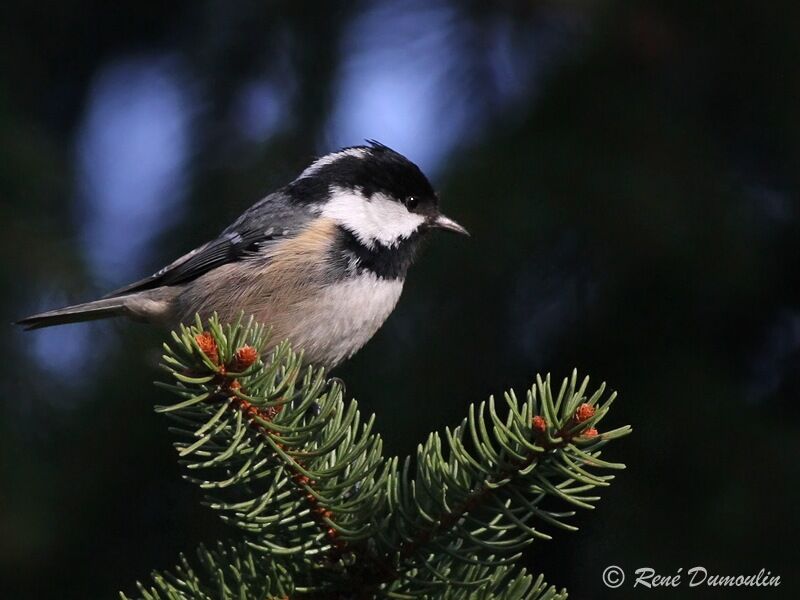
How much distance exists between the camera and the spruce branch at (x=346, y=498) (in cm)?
162

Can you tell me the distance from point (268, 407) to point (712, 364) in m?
1.47

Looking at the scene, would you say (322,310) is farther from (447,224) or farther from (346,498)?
(346,498)

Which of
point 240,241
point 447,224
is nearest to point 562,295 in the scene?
point 447,224

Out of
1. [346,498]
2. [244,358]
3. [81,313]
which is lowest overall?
[81,313]

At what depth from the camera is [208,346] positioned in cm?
171

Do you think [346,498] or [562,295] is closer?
[346,498]

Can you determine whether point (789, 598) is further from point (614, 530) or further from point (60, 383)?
point (60, 383)

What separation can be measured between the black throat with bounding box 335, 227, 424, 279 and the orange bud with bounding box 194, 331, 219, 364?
1.27 metres

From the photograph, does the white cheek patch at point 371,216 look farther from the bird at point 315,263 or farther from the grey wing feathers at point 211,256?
the grey wing feathers at point 211,256

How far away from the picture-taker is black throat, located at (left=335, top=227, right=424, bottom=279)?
2977 millimetres

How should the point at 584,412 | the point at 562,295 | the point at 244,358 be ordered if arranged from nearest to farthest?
1. the point at 584,412
2. the point at 244,358
3. the point at 562,295

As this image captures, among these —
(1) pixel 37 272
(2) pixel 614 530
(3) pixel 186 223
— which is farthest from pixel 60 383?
(2) pixel 614 530

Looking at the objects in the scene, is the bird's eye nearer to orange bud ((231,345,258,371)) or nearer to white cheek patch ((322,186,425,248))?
white cheek patch ((322,186,425,248))

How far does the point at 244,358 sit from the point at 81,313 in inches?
59.4
